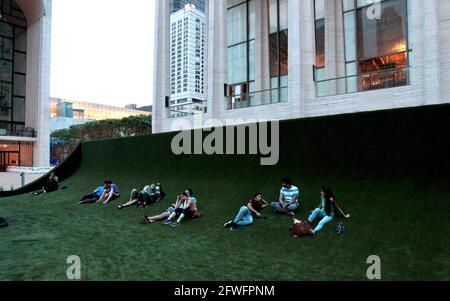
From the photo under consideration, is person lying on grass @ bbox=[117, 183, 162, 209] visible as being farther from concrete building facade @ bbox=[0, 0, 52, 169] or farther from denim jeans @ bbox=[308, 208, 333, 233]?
concrete building facade @ bbox=[0, 0, 52, 169]

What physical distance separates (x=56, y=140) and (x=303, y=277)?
257 ft

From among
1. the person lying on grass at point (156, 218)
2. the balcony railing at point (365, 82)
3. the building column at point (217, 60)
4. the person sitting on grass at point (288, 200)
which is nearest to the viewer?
the person sitting on grass at point (288, 200)

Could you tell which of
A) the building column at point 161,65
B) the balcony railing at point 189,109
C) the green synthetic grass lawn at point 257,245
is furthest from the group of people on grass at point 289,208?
the building column at point 161,65

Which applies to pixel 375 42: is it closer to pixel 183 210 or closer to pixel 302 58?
pixel 302 58

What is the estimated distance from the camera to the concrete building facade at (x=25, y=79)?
139 ft

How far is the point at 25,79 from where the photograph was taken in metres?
44.2

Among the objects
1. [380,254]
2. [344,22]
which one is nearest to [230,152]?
[380,254]

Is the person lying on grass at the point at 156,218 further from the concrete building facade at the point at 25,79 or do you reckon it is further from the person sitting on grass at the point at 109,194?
the concrete building facade at the point at 25,79

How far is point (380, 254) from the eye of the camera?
6.65 meters

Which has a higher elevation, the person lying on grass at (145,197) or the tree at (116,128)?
the tree at (116,128)

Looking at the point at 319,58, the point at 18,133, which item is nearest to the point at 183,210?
the point at 319,58

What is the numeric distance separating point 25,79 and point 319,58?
136 feet

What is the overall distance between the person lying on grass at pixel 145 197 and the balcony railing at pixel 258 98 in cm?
895
